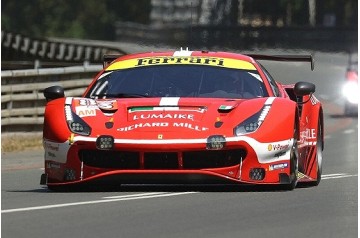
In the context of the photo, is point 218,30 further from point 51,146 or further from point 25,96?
point 51,146

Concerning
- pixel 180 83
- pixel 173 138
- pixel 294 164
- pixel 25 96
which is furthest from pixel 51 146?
pixel 25 96

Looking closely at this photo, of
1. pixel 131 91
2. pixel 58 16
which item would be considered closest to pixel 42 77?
pixel 131 91

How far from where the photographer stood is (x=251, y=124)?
11.1 metres

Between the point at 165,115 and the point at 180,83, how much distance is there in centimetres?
110

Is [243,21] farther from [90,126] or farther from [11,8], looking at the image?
[11,8]

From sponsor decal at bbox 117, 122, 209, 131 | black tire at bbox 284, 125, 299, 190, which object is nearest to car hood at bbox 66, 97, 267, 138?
sponsor decal at bbox 117, 122, 209, 131

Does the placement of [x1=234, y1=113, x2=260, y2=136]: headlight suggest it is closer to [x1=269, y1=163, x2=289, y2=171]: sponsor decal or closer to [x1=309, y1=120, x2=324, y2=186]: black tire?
[x1=269, y1=163, x2=289, y2=171]: sponsor decal

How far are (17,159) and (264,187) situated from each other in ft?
Answer: 20.9

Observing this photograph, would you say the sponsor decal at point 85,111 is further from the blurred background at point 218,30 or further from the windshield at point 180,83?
the blurred background at point 218,30

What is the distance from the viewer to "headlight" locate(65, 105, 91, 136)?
1115 centimetres

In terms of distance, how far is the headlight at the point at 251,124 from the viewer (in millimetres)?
11039

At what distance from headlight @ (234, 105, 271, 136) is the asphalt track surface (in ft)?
1.50

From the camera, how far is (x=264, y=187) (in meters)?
11.6

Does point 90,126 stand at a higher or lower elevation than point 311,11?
lower
